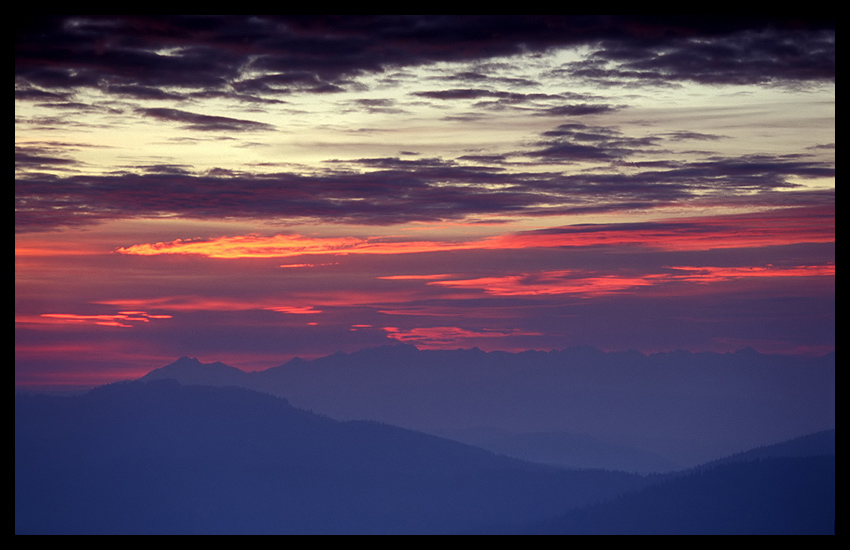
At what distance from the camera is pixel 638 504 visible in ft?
257

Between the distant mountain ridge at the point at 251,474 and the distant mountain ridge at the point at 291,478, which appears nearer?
the distant mountain ridge at the point at 291,478

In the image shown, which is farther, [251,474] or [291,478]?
[251,474]

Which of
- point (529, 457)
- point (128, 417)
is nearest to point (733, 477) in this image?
point (529, 457)

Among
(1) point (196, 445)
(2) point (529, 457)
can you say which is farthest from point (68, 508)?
(2) point (529, 457)

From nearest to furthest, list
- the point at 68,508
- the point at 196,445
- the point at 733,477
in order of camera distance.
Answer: the point at 733,477, the point at 68,508, the point at 196,445

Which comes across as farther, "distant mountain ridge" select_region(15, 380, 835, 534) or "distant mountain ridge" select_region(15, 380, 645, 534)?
"distant mountain ridge" select_region(15, 380, 645, 534)
